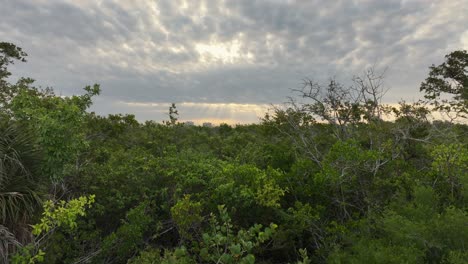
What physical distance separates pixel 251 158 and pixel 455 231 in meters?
6.84

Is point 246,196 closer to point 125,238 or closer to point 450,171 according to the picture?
point 125,238

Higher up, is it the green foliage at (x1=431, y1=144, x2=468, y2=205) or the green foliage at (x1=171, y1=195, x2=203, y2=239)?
the green foliage at (x1=431, y1=144, x2=468, y2=205)

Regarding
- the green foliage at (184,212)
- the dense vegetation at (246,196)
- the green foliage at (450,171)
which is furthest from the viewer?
the green foliage at (450,171)

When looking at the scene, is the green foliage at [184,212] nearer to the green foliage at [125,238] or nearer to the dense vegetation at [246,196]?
the dense vegetation at [246,196]

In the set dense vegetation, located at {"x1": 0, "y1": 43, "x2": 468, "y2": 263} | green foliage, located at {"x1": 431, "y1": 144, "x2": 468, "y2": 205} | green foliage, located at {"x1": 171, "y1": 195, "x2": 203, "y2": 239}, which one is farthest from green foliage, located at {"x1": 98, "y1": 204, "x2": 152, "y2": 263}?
green foliage, located at {"x1": 431, "y1": 144, "x2": 468, "y2": 205}

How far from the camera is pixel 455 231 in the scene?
16.2ft

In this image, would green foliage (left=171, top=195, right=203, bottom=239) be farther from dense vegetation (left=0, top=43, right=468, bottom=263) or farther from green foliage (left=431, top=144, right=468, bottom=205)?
green foliage (left=431, top=144, right=468, bottom=205)

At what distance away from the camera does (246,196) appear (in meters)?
7.90

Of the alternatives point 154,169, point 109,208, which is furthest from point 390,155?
point 109,208

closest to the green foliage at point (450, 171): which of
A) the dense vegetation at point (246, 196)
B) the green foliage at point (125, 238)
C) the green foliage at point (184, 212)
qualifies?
the dense vegetation at point (246, 196)

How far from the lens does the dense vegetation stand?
5.45m

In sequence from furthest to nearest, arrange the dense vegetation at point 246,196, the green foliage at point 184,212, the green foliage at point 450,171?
the green foliage at point 450,171
the green foliage at point 184,212
the dense vegetation at point 246,196

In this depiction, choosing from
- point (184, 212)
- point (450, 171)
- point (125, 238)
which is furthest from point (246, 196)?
point (450, 171)

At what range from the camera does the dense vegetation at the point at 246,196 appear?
5.45 m
